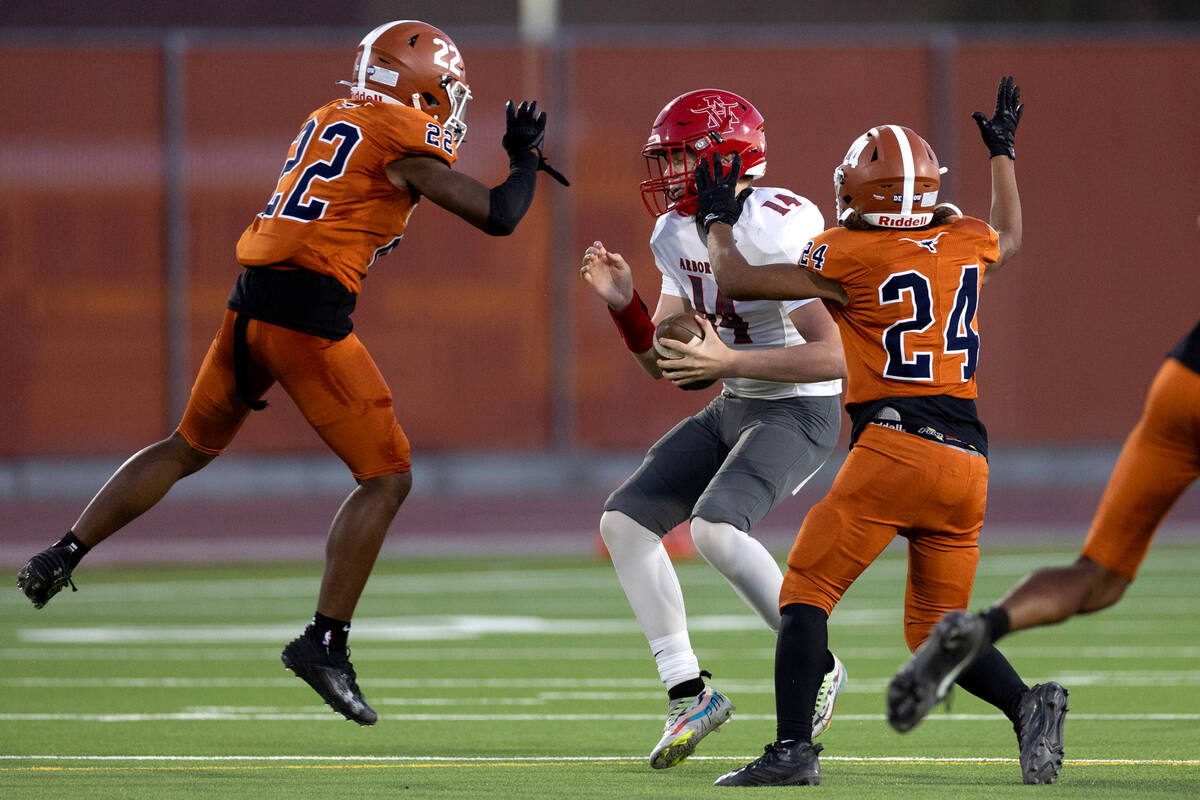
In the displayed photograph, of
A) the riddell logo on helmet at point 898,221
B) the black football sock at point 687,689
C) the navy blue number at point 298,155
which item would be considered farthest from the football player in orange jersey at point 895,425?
the navy blue number at point 298,155

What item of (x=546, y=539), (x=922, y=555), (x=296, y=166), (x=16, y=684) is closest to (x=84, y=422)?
(x=546, y=539)

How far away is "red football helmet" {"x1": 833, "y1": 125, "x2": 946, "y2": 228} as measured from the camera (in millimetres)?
5629

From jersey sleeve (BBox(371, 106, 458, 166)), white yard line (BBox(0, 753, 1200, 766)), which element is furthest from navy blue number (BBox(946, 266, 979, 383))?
jersey sleeve (BBox(371, 106, 458, 166))

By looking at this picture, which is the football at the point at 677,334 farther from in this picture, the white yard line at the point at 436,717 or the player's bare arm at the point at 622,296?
the white yard line at the point at 436,717

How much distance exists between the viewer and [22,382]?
699 inches

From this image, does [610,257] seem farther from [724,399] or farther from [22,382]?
[22,382]

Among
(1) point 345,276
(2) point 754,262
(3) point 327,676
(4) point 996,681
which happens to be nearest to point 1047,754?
(4) point 996,681

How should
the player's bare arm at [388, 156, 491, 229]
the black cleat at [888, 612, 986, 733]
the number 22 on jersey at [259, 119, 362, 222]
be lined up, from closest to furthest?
1. the black cleat at [888, 612, 986, 733]
2. the player's bare arm at [388, 156, 491, 229]
3. the number 22 on jersey at [259, 119, 362, 222]

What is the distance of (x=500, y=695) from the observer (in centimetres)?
802

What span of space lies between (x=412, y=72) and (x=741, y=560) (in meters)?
1.86

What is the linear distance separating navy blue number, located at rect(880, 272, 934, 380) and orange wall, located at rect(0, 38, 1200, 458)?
40.3ft

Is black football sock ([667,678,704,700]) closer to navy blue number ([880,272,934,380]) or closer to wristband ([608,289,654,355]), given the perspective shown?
wristband ([608,289,654,355])

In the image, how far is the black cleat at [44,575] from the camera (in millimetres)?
6277

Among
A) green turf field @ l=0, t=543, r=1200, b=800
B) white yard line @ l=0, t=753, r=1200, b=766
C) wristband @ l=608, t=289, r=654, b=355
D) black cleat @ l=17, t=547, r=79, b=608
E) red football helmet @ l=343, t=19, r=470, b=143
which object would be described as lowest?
green turf field @ l=0, t=543, r=1200, b=800
